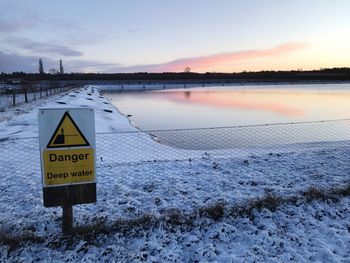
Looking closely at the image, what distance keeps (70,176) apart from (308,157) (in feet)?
22.0

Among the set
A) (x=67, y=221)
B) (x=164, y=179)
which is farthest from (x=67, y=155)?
(x=164, y=179)

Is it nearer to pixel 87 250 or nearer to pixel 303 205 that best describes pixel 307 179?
pixel 303 205

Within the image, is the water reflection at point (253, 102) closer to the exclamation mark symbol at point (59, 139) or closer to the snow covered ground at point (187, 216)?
the snow covered ground at point (187, 216)

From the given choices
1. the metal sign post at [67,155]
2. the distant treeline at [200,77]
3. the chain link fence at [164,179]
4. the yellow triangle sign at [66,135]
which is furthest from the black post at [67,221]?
the distant treeline at [200,77]

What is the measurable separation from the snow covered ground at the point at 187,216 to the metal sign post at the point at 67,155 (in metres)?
0.65

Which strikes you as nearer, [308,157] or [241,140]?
[308,157]

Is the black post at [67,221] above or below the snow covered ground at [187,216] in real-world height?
above

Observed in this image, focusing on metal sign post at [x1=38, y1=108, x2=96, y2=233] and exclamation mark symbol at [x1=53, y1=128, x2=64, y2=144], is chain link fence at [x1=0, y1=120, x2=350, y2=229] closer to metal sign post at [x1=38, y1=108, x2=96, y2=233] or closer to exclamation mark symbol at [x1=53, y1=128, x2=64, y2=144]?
metal sign post at [x1=38, y1=108, x2=96, y2=233]

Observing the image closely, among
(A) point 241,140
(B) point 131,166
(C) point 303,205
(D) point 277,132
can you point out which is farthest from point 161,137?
(C) point 303,205

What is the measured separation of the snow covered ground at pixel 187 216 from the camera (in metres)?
3.86

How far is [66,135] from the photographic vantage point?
3.70 meters

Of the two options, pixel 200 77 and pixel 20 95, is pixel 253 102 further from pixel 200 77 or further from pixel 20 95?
pixel 200 77

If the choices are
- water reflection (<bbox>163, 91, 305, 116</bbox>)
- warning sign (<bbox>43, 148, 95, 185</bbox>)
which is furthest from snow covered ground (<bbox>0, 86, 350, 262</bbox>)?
water reflection (<bbox>163, 91, 305, 116</bbox>)

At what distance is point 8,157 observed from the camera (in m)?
8.34
